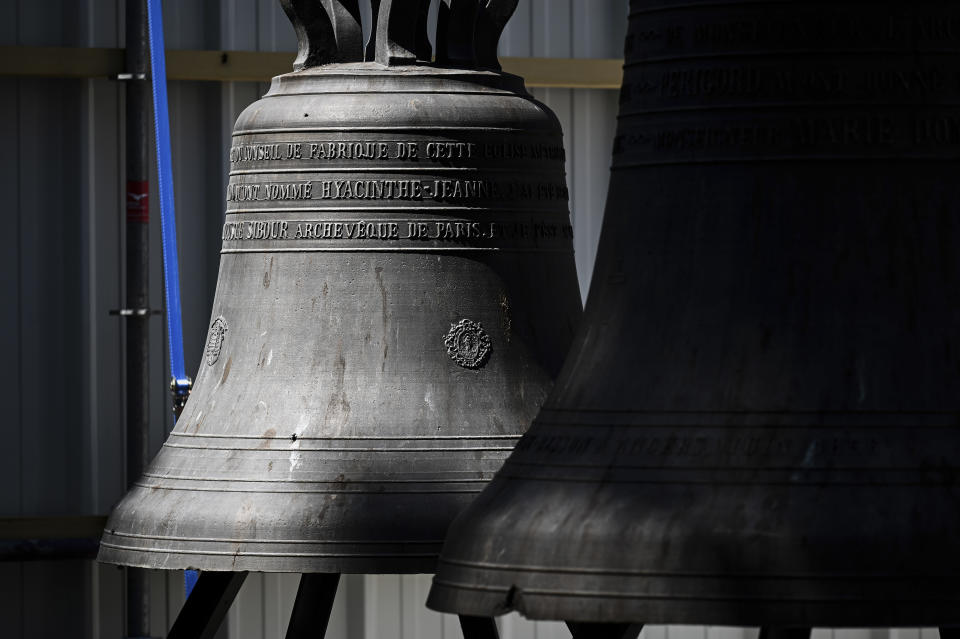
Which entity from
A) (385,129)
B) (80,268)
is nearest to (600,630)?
(385,129)

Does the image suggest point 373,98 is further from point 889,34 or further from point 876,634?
point 876,634

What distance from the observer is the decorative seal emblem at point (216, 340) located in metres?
4.88

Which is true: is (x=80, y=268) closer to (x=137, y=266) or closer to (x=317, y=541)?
(x=137, y=266)

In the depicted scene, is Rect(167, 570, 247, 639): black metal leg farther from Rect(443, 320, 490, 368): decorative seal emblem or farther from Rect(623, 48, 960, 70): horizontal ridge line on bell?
Rect(623, 48, 960, 70): horizontal ridge line on bell

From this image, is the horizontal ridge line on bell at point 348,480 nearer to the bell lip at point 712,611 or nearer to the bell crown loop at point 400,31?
the bell crown loop at point 400,31

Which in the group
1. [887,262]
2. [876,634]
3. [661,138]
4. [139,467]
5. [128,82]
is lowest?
[876,634]

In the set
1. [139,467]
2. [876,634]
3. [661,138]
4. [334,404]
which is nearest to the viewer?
[661,138]

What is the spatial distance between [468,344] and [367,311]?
232 millimetres

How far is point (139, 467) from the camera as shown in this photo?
9.04 metres

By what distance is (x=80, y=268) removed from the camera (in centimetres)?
918

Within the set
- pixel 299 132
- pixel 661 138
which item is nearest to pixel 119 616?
pixel 299 132

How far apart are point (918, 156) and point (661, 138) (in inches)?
15.5

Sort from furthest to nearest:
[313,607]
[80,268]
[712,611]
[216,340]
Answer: [80,268]
[313,607]
[216,340]
[712,611]

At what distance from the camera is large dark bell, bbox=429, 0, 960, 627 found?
2961mm
